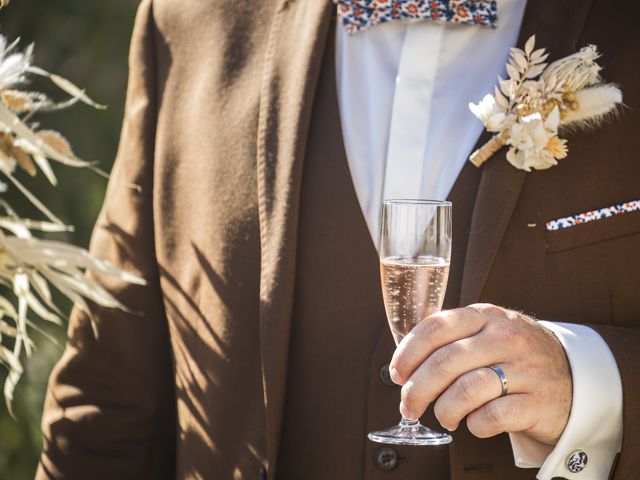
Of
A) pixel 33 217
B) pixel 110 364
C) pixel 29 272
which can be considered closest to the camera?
pixel 29 272

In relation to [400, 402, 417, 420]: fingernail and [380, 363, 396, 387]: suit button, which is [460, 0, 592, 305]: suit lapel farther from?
[400, 402, 417, 420]: fingernail

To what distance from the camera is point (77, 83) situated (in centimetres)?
345

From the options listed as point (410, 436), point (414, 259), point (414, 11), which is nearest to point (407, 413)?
point (410, 436)

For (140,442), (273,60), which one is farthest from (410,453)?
(273,60)

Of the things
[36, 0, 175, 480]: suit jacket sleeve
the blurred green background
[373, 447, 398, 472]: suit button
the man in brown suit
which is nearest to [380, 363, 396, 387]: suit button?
the man in brown suit

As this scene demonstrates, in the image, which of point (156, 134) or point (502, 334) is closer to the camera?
point (502, 334)

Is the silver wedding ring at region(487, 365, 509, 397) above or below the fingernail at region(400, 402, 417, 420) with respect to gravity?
above

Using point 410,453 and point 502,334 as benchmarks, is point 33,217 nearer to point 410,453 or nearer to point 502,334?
point 410,453

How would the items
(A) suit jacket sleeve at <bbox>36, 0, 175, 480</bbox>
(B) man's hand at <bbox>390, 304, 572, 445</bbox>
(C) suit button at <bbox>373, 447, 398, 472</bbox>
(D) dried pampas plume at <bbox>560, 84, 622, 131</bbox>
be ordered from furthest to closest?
1. (A) suit jacket sleeve at <bbox>36, 0, 175, 480</bbox>
2. (C) suit button at <bbox>373, 447, 398, 472</bbox>
3. (D) dried pampas plume at <bbox>560, 84, 622, 131</bbox>
4. (B) man's hand at <bbox>390, 304, 572, 445</bbox>

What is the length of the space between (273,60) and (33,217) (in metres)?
1.68

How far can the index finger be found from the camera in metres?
1.33

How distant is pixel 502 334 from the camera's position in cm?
139

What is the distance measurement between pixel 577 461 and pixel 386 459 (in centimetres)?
37

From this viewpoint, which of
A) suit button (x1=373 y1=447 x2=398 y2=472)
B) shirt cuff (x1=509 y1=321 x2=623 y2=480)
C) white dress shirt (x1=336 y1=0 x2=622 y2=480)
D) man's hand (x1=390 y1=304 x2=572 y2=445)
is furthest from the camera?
white dress shirt (x1=336 y1=0 x2=622 y2=480)
